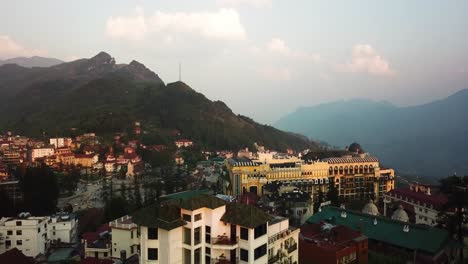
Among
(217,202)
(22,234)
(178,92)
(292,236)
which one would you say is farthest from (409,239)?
(178,92)

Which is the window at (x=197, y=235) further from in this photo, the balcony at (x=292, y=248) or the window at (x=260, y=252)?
the balcony at (x=292, y=248)

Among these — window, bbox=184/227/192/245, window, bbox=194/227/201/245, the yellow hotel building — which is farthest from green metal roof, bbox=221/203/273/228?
the yellow hotel building

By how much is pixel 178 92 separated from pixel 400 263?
408ft

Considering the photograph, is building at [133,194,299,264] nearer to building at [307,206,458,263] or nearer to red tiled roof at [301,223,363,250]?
red tiled roof at [301,223,363,250]

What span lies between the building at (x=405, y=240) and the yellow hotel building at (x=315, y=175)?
74.4 feet

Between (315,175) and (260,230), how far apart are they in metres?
38.4

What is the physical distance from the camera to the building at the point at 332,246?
22.7 metres

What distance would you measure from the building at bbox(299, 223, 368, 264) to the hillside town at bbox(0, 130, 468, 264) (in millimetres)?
62

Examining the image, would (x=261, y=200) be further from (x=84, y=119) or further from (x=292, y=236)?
(x=84, y=119)

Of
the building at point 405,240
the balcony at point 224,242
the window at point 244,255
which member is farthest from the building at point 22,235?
the building at point 405,240

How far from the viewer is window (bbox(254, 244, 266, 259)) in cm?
1866

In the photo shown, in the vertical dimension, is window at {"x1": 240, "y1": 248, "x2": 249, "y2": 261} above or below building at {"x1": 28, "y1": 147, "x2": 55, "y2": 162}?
below

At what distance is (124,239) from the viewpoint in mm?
26312

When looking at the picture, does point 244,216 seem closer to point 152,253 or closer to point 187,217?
point 187,217
